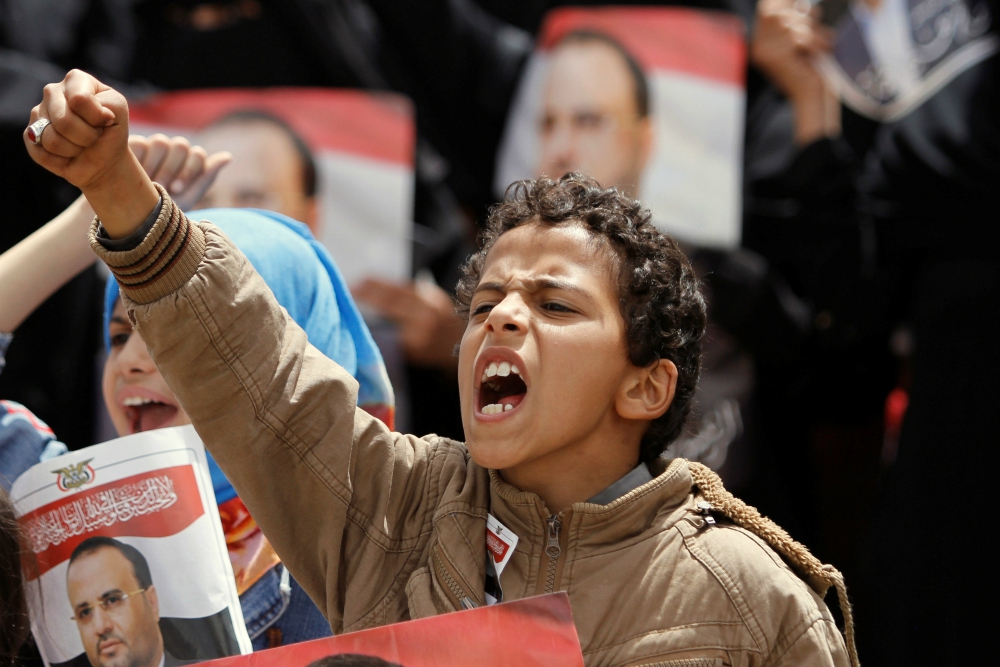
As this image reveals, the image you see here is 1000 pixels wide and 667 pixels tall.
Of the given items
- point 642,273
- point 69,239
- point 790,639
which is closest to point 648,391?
point 642,273

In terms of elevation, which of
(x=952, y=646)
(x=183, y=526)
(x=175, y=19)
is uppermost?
(x=175, y=19)

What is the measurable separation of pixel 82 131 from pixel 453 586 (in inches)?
27.4

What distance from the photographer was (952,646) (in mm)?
2799

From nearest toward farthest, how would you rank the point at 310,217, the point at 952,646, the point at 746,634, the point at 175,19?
the point at 746,634, the point at 952,646, the point at 310,217, the point at 175,19

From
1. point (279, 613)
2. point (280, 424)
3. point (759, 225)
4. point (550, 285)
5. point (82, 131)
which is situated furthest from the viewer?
point (759, 225)

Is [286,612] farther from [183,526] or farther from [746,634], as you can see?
[746,634]

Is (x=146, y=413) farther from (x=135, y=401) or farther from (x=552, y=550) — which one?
(x=552, y=550)

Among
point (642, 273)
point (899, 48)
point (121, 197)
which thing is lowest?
point (642, 273)

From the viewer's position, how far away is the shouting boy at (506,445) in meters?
1.33

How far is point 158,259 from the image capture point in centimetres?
131

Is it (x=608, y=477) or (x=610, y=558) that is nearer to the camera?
(x=610, y=558)

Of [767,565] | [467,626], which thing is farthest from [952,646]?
Result: [467,626]

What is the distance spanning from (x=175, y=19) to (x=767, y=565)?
8.83 ft

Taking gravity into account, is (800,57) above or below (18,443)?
above
